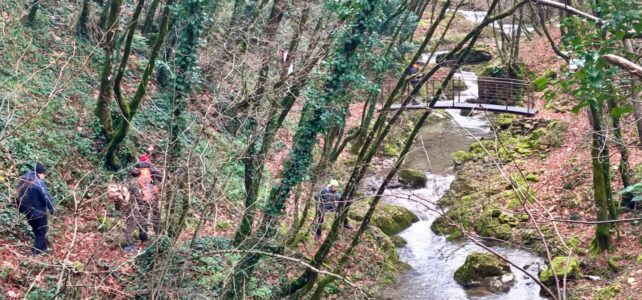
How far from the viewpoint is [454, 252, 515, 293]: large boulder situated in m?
13.0

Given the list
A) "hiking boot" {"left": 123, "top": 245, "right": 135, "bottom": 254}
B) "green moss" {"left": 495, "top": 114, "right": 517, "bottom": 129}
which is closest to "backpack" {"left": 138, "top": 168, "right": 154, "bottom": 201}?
"hiking boot" {"left": 123, "top": 245, "right": 135, "bottom": 254}

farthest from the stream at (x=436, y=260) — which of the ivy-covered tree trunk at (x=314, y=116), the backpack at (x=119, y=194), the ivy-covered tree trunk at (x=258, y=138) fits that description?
the backpack at (x=119, y=194)

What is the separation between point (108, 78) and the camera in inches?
482

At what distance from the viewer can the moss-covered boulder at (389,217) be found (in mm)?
15750

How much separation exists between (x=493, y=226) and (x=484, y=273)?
232 cm

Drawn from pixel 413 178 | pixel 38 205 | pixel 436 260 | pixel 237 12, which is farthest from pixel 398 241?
pixel 38 205

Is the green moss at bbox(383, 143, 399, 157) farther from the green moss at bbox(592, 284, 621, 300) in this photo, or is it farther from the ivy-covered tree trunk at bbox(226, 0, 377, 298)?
the green moss at bbox(592, 284, 621, 300)

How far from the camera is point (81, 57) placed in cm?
1450

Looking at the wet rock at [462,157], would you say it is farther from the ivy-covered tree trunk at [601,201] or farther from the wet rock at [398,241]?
the ivy-covered tree trunk at [601,201]

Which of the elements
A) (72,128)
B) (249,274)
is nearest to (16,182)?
(72,128)

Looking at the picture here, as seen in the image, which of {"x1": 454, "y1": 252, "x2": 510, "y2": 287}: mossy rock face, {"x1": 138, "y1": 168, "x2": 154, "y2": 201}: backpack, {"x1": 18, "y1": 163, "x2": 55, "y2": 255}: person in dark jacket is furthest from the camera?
{"x1": 454, "y1": 252, "x2": 510, "y2": 287}: mossy rock face

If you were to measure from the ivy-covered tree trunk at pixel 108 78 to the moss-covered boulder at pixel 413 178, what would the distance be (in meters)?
9.39

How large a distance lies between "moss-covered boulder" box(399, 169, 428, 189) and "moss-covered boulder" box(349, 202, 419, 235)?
171cm

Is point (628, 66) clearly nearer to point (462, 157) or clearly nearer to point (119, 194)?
point (119, 194)
